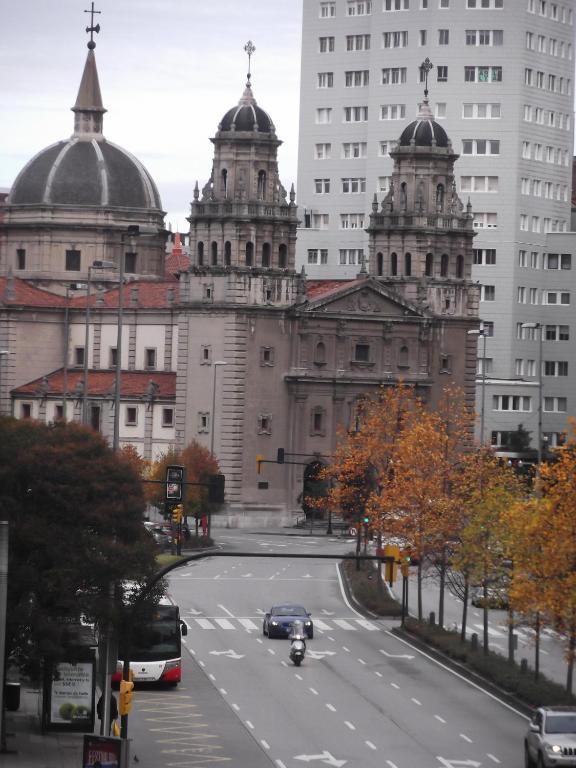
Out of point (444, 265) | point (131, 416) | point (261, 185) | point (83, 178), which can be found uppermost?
point (83, 178)

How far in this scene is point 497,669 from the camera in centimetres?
7388

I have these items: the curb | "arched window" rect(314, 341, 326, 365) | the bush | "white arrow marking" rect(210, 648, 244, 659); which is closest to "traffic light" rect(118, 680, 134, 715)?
the curb

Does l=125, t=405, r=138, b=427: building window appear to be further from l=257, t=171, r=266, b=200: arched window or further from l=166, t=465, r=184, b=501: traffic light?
l=166, t=465, r=184, b=501: traffic light

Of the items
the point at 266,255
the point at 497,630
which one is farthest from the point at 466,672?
the point at 266,255

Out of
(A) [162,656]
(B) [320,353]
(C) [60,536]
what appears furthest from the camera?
(B) [320,353]

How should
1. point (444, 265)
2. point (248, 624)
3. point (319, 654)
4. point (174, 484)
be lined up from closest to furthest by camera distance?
point (174, 484)
point (319, 654)
point (248, 624)
point (444, 265)

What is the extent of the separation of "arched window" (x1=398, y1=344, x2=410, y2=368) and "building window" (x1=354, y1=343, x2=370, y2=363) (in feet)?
7.94

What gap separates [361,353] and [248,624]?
205 ft

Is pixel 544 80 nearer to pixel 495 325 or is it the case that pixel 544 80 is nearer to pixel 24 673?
pixel 495 325

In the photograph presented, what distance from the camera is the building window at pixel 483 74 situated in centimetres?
18200

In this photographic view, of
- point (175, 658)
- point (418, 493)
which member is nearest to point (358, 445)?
point (418, 493)

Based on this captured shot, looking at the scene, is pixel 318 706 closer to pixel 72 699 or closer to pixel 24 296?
pixel 72 699

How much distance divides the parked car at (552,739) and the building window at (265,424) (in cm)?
9053

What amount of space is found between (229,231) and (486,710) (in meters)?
81.1
